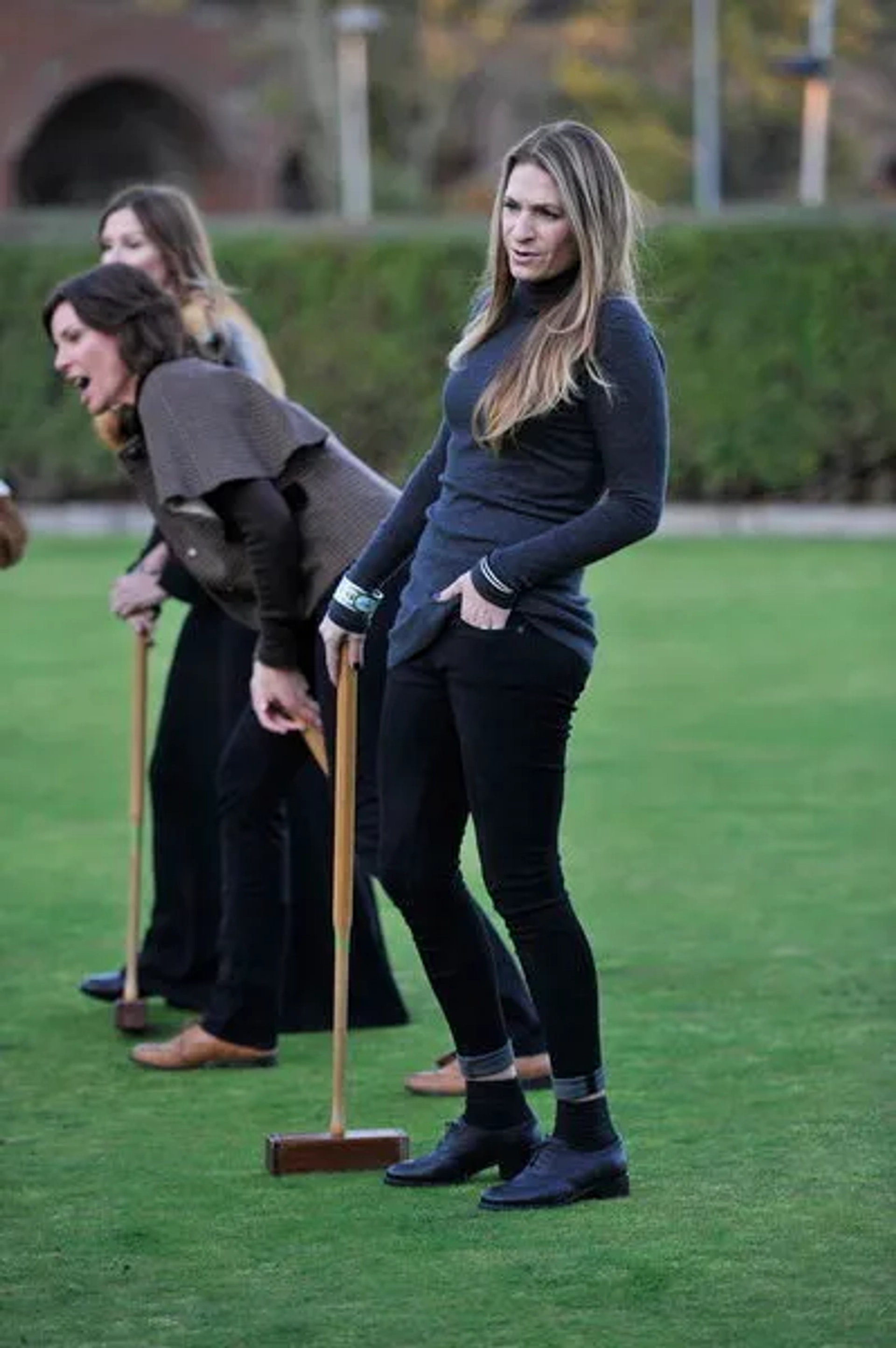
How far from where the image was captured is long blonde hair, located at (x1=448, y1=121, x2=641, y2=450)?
5.84 metres

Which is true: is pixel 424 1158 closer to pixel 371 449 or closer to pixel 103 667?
pixel 103 667

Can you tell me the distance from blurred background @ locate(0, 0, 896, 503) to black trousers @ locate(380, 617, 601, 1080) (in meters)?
18.8

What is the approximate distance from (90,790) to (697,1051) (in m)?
4.89

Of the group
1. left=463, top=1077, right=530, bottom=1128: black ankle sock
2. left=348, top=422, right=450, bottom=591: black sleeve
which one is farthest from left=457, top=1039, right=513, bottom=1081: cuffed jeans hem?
left=348, top=422, right=450, bottom=591: black sleeve

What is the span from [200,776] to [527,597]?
2538 millimetres

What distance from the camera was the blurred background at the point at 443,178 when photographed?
2609 centimetres

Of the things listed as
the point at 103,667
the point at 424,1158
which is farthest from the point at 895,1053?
the point at 103,667

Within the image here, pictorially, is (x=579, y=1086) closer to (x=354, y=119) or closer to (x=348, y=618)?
(x=348, y=618)

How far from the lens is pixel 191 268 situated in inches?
312

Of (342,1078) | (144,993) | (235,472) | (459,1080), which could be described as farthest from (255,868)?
(342,1078)

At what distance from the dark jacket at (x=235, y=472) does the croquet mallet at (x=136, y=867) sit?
114cm

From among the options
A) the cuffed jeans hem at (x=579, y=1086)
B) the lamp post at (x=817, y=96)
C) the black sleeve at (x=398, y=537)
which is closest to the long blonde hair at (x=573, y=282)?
the black sleeve at (x=398, y=537)

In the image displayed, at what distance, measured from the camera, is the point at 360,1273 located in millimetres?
5691

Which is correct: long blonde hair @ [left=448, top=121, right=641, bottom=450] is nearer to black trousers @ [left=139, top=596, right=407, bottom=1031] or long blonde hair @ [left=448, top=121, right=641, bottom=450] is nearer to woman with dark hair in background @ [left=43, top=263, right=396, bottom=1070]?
woman with dark hair in background @ [left=43, top=263, right=396, bottom=1070]
